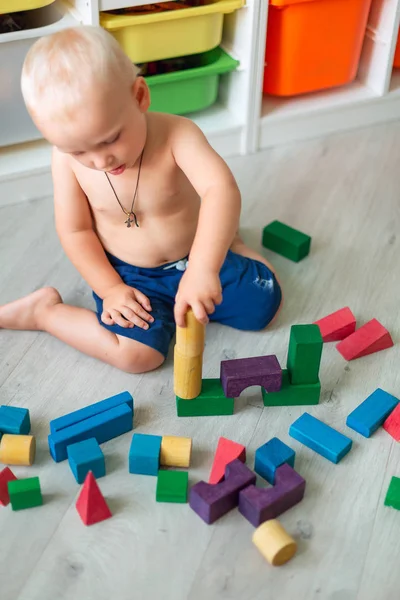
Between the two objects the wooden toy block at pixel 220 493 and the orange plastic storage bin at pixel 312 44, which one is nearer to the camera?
the wooden toy block at pixel 220 493

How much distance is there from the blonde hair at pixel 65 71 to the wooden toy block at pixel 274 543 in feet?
1.86

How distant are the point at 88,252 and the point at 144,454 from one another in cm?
38

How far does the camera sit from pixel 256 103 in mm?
1695

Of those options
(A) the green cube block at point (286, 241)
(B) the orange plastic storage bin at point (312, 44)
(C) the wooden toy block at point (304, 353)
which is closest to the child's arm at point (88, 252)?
(C) the wooden toy block at point (304, 353)

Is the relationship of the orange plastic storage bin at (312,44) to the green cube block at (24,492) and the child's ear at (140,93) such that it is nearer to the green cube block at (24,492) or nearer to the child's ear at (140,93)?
the child's ear at (140,93)

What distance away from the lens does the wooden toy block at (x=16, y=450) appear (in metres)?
1.05

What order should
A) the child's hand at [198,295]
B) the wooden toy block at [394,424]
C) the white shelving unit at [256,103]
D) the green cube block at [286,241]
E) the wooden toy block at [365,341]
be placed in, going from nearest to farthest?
the child's hand at [198,295] → the wooden toy block at [394,424] → the wooden toy block at [365,341] → the green cube block at [286,241] → the white shelving unit at [256,103]

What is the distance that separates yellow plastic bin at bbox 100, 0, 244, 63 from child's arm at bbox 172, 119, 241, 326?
479 mm

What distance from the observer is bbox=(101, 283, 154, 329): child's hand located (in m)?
1.20

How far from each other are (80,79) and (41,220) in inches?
27.3

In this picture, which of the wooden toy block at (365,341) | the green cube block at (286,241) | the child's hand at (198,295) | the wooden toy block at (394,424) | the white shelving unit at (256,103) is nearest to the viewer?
the child's hand at (198,295)

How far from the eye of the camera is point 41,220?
1552 millimetres

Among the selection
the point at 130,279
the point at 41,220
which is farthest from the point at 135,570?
the point at 41,220

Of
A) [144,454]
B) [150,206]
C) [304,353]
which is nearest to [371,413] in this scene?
[304,353]
